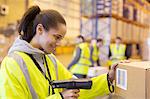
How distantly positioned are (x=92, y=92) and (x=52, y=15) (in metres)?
0.60

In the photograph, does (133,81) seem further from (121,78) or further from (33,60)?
(33,60)

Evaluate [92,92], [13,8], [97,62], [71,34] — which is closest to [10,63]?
[92,92]

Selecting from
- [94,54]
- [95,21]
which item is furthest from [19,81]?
[95,21]

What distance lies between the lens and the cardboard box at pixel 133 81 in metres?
1.24

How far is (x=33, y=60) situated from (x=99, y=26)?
6.33 metres

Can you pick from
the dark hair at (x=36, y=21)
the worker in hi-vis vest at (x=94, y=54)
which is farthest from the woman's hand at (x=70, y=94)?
the worker in hi-vis vest at (x=94, y=54)

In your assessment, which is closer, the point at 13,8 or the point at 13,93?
the point at 13,93

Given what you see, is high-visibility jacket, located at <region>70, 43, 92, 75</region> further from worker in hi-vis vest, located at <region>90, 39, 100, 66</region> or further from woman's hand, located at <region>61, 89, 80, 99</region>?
woman's hand, located at <region>61, 89, 80, 99</region>

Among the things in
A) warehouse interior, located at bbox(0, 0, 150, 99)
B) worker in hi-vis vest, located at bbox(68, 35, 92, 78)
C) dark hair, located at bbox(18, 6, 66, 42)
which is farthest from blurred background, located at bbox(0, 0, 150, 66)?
dark hair, located at bbox(18, 6, 66, 42)

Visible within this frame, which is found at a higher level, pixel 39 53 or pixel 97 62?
pixel 39 53

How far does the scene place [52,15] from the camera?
140 cm

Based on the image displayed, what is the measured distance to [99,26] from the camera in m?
7.63

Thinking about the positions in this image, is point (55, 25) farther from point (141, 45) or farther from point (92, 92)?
point (141, 45)

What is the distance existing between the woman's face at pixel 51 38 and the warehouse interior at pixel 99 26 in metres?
0.40
